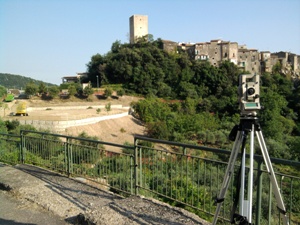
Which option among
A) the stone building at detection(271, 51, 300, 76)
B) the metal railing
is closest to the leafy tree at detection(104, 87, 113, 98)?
the metal railing

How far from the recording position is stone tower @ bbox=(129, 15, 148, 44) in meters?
81.3

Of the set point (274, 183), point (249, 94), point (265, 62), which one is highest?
point (265, 62)

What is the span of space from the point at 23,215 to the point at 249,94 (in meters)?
3.41

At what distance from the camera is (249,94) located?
2102mm

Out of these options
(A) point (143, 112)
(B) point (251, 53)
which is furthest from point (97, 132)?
(B) point (251, 53)

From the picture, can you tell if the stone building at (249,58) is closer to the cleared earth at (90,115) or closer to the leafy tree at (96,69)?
the leafy tree at (96,69)

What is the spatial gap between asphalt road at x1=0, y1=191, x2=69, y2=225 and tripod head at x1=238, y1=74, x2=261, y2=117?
8.96 feet

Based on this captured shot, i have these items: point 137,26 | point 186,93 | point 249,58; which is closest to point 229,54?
point 249,58

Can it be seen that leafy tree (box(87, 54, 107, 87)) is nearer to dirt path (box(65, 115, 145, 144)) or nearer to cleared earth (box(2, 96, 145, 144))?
cleared earth (box(2, 96, 145, 144))

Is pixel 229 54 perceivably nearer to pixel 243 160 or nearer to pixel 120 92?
pixel 120 92

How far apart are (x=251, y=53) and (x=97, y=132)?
202ft

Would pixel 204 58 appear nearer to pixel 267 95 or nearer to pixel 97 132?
pixel 267 95

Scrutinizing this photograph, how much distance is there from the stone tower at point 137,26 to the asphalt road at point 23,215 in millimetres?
79293

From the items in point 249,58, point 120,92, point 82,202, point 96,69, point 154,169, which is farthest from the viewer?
point 249,58
